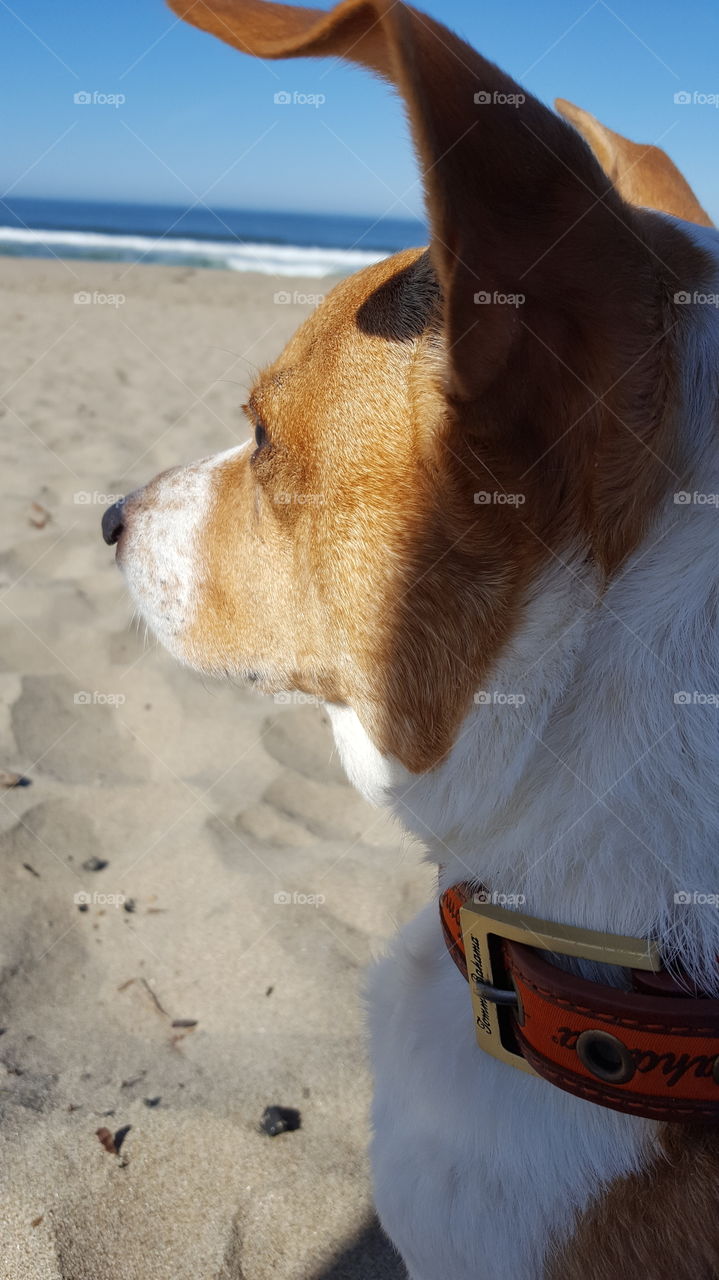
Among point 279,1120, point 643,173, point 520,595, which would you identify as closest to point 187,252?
point 643,173

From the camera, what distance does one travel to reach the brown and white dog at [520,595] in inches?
38.8

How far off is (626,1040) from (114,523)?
1.48m

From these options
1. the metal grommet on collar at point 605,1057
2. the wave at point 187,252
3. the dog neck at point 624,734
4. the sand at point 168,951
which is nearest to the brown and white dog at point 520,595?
the dog neck at point 624,734

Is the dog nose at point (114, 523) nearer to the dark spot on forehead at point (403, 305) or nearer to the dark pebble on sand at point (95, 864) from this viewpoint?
the dark spot on forehead at point (403, 305)

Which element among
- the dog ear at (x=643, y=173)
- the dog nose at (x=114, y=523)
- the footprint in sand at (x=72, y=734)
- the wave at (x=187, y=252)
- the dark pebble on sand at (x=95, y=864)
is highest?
the dog ear at (x=643, y=173)


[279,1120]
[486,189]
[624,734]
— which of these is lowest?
[279,1120]

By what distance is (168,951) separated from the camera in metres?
2.39

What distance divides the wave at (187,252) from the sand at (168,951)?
1449 centimetres

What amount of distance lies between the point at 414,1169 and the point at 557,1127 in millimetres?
270

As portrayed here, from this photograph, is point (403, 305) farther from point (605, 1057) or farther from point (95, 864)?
point (95, 864)

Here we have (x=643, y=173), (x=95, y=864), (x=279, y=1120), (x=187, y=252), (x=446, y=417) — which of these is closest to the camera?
(x=446, y=417)

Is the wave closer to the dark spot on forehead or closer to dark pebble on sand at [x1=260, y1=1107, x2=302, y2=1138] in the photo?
the dark spot on forehead

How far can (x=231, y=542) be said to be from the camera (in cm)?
173

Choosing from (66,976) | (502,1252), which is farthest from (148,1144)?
(502,1252)
